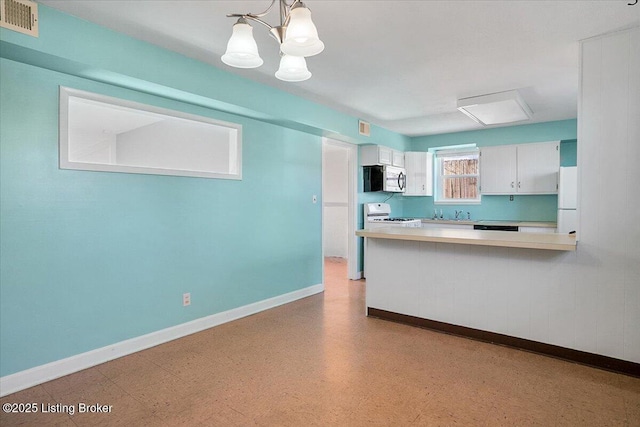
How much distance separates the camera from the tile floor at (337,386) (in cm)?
202

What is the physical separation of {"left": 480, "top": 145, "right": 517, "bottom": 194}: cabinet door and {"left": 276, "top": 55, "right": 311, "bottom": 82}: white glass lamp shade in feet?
14.9

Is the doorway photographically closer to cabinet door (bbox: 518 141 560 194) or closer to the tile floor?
cabinet door (bbox: 518 141 560 194)

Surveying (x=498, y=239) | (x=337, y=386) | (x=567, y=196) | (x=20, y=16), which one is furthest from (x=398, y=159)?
(x=20, y=16)

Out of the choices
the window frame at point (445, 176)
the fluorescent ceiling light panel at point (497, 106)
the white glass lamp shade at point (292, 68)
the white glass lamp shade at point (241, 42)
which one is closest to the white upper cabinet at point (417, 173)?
Answer: the window frame at point (445, 176)

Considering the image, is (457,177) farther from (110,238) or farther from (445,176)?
(110,238)

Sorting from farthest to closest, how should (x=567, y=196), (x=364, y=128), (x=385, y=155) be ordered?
(x=385, y=155)
(x=364, y=128)
(x=567, y=196)

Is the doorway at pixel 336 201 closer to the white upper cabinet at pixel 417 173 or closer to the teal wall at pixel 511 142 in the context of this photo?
the white upper cabinet at pixel 417 173

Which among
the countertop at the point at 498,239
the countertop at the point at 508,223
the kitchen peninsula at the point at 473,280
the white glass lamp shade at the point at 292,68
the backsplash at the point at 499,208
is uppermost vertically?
the white glass lamp shade at the point at 292,68

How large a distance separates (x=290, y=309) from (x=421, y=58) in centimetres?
292

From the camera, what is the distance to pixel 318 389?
233 cm

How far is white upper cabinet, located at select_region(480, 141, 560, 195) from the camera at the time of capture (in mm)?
5156

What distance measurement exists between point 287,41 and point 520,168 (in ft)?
16.1

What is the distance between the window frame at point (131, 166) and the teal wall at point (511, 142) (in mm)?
4019

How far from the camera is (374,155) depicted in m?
5.57
